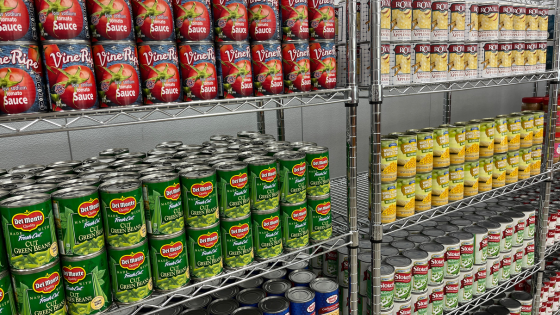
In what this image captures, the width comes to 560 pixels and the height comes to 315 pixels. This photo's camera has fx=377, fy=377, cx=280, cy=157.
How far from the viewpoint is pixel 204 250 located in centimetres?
116

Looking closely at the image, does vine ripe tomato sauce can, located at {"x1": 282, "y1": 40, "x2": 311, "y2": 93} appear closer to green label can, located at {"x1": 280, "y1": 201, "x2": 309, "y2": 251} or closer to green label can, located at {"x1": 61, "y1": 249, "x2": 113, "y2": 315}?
green label can, located at {"x1": 280, "y1": 201, "x2": 309, "y2": 251}

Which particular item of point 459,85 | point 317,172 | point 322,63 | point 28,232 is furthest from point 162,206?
point 459,85

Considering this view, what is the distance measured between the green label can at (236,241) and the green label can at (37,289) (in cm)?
47

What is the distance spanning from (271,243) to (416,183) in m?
0.78

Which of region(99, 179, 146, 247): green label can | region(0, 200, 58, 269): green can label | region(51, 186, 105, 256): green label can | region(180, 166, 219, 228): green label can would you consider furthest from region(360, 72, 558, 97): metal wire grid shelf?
region(0, 200, 58, 269): green can label

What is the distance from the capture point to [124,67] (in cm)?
99

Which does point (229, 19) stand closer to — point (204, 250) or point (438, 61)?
point (204, 250)

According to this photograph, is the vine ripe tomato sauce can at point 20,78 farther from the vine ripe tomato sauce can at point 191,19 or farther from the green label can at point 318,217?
the green label can at point 318,217

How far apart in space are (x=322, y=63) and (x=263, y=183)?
0.48 meters

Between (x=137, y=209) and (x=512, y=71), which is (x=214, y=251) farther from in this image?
(x=512, y=71)

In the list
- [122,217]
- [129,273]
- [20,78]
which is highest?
[20,78]

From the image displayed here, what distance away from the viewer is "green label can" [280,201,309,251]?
133 cm

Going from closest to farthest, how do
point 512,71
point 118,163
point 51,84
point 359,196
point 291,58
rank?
point 51,84
point 291,58
point 118,163
point 512,71
point 359,196

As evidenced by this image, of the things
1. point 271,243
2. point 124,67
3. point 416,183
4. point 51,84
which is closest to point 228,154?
point 271,243
